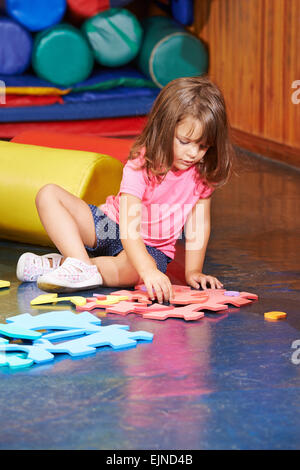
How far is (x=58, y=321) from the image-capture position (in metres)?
1.73

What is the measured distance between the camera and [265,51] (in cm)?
430

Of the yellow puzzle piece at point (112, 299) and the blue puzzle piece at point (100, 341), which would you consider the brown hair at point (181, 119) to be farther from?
the blue puzzle piece at point (100, 341)

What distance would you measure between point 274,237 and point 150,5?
3.91 m

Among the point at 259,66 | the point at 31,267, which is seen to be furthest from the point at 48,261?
the point at 259,66

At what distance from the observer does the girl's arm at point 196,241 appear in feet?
6.84

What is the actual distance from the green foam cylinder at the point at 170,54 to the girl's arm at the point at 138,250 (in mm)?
3174

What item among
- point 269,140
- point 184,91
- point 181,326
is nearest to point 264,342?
point 181,326

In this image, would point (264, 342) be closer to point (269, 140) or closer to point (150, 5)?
point (269, 140)

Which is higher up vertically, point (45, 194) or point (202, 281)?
point (45, 194)

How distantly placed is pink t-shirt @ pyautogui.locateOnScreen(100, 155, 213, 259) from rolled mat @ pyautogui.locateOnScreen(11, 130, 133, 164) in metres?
0.59

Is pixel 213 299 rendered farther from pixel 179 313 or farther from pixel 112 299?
pixel 112 299

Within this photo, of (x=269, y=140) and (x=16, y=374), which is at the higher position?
(x=269, y=140)

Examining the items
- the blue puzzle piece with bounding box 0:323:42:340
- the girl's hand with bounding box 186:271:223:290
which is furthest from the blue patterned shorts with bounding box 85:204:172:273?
the blue puzzle piece with bounding box 0:323:42:340

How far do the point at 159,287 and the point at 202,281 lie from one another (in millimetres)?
205
